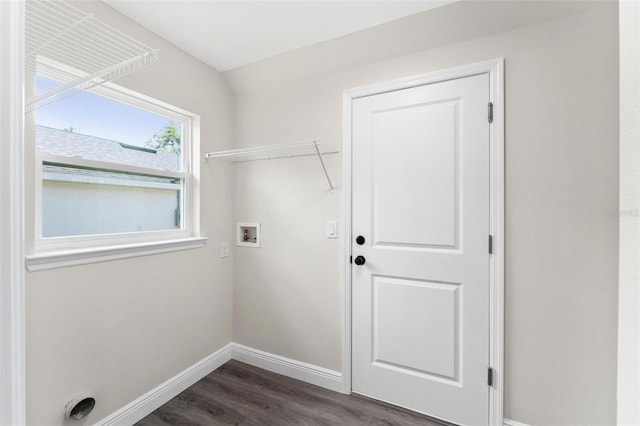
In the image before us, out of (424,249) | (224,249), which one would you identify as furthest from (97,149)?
(424,249)

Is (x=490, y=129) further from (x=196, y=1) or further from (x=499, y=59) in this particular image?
(x=196, y=1)

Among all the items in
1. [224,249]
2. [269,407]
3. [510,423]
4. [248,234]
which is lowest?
[269,407]

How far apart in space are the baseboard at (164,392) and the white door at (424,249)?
43.2 inches

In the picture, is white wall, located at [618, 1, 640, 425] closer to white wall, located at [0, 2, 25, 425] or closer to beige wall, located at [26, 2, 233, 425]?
white wall, located at [0, 2, 25, 425]

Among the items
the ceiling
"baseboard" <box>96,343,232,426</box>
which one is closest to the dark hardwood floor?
"baseboard" <box>96,343,232,426</box>

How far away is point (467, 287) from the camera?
1.71 m

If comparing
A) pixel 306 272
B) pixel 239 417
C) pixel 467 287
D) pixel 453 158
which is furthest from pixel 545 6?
pixel 239 417

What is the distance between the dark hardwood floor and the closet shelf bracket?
1.43 metres

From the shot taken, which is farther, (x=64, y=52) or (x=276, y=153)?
(x=276, y=153)

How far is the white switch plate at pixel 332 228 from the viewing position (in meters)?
2.08

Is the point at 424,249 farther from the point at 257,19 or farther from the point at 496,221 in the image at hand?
the point at 257,19

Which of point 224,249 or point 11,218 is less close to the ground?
point 11,218

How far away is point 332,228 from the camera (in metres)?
2.09

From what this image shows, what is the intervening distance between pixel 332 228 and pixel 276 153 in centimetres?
73
